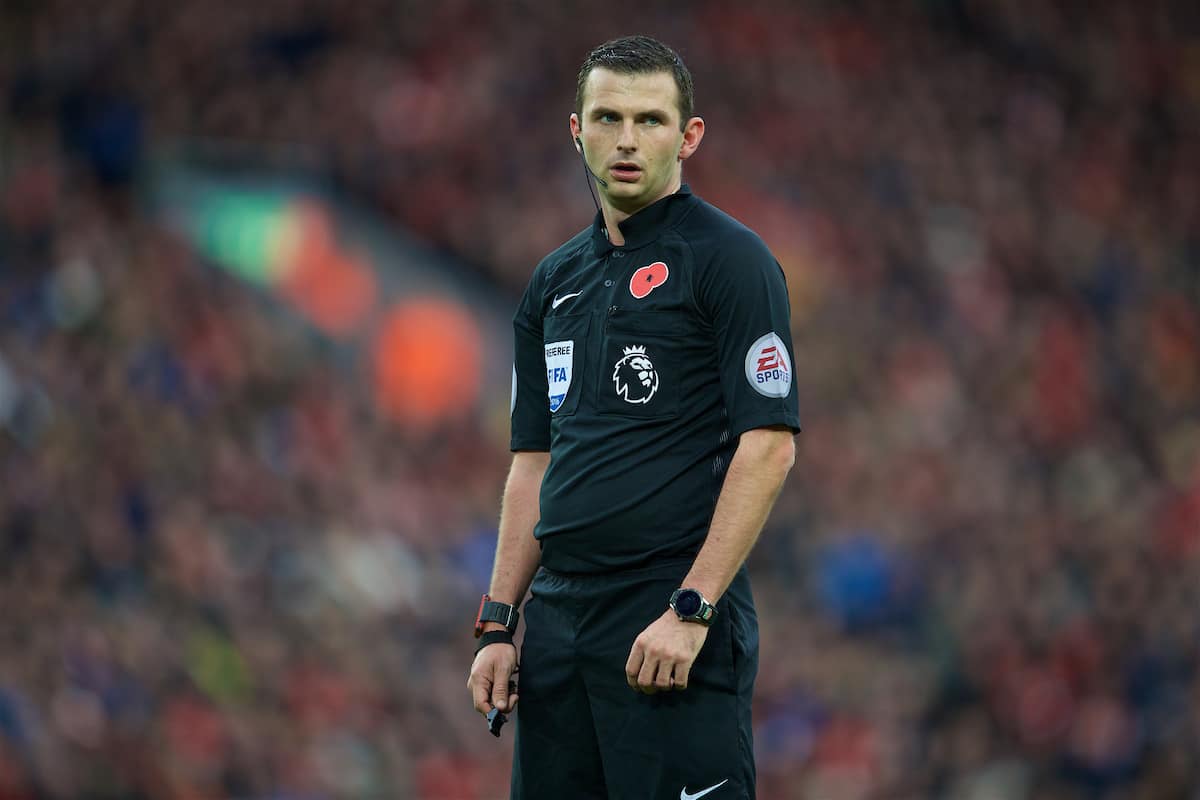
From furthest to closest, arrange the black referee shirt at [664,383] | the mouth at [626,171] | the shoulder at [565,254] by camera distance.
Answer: the shoulder at [565,254] < the mouth at [626,171] < the black referee shirt at [664,383]

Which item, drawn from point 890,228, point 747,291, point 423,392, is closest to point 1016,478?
point 890,228

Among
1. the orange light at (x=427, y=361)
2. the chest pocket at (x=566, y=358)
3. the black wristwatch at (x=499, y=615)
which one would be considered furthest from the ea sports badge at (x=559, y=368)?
the orange light at (x=427, y=361)

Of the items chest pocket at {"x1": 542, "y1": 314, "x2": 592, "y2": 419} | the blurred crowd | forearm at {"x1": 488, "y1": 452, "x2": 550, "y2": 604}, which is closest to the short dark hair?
chest pocket at {"x1": 542, "y1": 314, "x2": 592, "y2": 419}

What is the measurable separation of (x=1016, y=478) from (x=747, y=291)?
10218 millimetres

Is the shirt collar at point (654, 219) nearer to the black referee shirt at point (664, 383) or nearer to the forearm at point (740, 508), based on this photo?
the black referee shirt at point (664, 383)

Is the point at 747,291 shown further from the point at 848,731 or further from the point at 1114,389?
the point at 1114,389

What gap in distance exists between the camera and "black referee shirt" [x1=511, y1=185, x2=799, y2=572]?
3068 millimetres

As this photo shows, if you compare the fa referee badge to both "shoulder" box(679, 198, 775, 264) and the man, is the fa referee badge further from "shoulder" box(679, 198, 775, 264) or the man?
"shoulder" box(679, 198, 775, 264)

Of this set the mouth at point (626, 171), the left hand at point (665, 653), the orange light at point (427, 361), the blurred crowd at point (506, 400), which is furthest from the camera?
the orange light at point (427, 361)

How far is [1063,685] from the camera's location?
389 inches

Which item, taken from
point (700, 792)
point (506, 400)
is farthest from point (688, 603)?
point (506, 400)

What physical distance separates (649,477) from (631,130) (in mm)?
649

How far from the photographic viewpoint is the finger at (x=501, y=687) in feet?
10.7

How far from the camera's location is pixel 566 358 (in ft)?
10.8
